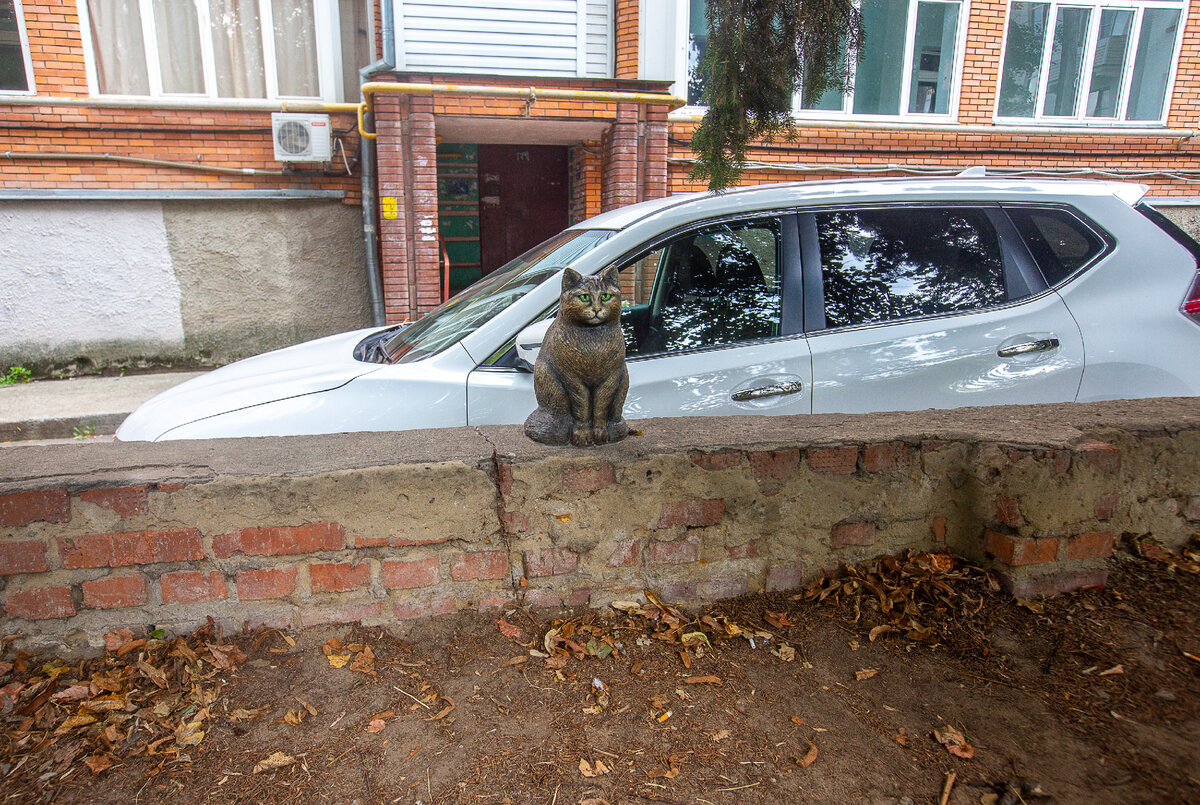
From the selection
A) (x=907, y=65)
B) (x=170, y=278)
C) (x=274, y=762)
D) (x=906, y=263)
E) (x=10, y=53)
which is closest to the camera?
(x=274, y=762)

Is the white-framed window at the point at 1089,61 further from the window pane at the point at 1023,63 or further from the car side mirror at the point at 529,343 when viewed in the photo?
the car side mirror at the point at 529,343

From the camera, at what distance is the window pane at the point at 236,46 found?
8312 mm

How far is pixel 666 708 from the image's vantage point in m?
2.03

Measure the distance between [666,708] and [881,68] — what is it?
9.95 meters

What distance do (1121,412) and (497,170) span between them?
8.93 m

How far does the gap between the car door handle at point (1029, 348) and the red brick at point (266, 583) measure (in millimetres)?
3046

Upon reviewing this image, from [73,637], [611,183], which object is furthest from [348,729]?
[611,183]

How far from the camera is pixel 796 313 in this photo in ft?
10.4

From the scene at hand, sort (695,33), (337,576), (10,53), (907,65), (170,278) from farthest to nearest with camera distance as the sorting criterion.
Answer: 1. (907,65)
2. (695,33)
3. (170,278)
4. (10,53)
5. (337,576)

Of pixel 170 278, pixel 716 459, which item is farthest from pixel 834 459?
pixel 170 278

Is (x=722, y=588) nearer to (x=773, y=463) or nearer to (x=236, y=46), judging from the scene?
(x=773, y=463)

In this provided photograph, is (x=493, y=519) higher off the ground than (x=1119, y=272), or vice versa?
(x=1119, y=272)

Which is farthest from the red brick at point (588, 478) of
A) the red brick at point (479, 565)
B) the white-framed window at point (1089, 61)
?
the white-framed window at point (1089, 61)

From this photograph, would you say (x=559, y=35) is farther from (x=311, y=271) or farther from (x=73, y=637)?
(x=73, y=637)
